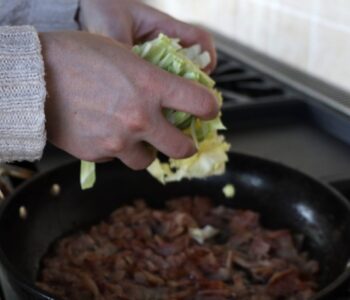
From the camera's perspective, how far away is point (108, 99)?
67cm

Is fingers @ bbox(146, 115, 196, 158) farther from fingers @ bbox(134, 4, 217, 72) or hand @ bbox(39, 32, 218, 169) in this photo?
fingers @ bbox(134, 4, 217, 72)

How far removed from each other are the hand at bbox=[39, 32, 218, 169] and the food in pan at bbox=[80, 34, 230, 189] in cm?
7

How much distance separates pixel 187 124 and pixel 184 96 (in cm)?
12

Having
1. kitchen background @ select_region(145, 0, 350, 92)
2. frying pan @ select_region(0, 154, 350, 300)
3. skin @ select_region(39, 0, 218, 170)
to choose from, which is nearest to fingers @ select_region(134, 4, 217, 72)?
frying pan @ select_region(0, 154, 350, 300)

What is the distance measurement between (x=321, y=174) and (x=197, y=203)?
20cm

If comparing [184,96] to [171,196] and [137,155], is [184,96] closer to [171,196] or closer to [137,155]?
[137,155]

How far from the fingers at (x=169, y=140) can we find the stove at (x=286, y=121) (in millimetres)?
337

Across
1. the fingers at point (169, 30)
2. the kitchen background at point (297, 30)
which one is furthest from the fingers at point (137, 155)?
the kitchen background at point (297, 30)

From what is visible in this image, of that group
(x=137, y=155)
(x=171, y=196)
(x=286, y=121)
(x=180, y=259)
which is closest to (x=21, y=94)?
(x=137, y=155)

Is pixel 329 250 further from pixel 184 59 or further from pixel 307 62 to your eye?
pixel 307 62

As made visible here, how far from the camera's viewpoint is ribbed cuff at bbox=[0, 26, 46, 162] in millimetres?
642

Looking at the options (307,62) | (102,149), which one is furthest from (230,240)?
(307,62)

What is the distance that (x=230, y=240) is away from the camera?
3.13 ft

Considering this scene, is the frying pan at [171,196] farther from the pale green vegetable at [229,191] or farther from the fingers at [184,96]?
the fingers at [184,96]
